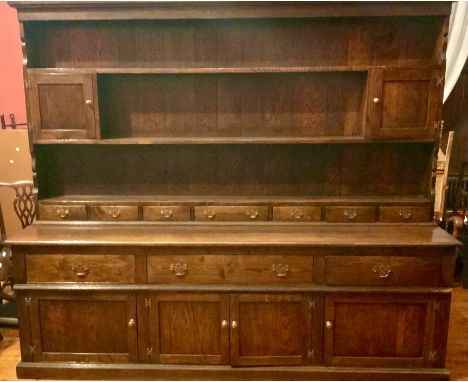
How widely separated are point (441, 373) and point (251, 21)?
2.02 m

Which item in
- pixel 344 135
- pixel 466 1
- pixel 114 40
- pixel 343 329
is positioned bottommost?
pixel 343 329

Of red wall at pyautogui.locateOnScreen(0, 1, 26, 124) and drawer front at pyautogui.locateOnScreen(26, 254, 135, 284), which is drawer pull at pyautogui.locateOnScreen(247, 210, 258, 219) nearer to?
drawer front at pyautogui.locateOnScreen(26, 254, 135, 284)

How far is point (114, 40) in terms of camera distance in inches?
96.0

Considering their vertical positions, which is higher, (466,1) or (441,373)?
(466,1)

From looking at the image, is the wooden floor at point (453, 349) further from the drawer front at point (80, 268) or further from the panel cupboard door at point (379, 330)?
the drawer front at point (80, 268)

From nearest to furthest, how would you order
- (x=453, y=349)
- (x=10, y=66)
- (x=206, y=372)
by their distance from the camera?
1. (x=206, y=372)
2. (x=453, y=349)
3. (x=10, y=66)

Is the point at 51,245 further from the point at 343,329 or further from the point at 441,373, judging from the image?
the point at 441,373

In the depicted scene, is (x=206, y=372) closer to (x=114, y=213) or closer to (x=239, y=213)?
(x=239, y=213)

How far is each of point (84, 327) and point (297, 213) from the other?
1.24 metres

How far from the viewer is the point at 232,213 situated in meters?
2.45

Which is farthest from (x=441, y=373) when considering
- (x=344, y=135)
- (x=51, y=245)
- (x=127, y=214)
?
(x=51, y=245)

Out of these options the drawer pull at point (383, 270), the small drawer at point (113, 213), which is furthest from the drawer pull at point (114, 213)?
the drawer pull at point (383, 270)

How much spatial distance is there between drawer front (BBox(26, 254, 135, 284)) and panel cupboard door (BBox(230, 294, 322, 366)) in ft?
1.81

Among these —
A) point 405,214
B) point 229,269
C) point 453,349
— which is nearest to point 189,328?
point 229,269
